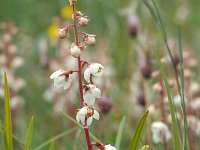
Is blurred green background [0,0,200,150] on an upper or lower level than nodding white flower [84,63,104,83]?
upper

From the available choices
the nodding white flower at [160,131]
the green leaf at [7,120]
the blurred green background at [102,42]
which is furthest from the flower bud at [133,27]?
the green leaf at [7,120]

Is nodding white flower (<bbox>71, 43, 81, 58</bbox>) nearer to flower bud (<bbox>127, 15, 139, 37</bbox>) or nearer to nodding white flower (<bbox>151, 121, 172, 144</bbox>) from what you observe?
nodding white flower (<bbox>151, 121, 172, 144</bbox>)

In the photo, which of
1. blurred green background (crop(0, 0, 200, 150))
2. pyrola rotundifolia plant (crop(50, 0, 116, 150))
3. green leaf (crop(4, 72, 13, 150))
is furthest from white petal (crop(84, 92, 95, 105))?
blurred green background (crop(0, 0, 200, 150))

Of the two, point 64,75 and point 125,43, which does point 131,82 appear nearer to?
point 125,43

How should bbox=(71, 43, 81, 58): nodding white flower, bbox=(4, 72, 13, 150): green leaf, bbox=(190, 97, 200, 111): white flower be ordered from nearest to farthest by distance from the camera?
1. bbox=(71, 43, 81, 58): nodding white flower
2. bbox=(4, 72, 13, 150): green leaf
3. bbox=(190, 97, 200, 111): white flower

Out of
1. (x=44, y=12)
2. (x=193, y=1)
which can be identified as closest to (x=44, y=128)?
(x=44, y=12)

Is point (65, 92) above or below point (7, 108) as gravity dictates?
above

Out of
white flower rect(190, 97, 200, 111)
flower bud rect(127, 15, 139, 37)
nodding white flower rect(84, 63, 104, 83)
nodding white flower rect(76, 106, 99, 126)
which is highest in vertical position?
flower bud rect(127, 15, 139, 37)

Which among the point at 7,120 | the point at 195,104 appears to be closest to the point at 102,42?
the point at 195,104

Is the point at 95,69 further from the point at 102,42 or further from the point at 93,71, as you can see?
the point at 102,42

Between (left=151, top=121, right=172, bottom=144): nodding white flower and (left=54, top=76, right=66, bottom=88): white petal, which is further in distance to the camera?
(left=151, top=121, right=172, bottom=144): nodding white flower

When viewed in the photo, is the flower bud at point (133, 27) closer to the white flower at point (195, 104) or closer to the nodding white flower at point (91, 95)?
the white flower at point (195, 104)
